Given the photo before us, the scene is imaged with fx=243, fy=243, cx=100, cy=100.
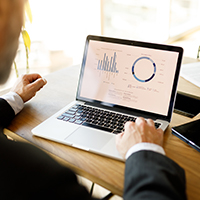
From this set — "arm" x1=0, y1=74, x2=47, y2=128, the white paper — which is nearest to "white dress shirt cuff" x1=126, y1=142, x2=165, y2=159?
"arm" x1=0, y1=74, x2=47, y2=128

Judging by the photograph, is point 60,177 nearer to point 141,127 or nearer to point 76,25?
point 141,127

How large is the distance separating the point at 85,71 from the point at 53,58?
2425 mm

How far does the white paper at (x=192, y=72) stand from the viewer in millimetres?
1282

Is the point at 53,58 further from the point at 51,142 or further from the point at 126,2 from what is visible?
the point at 51,142

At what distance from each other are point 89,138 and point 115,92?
275 millimetres

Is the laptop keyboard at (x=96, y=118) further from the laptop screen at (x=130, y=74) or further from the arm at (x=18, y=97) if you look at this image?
the arm at (x=18, y=97)

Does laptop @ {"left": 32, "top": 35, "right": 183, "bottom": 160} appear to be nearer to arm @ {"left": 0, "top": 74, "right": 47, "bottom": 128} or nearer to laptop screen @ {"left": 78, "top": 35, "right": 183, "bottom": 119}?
laptop screen @ {"left": 78, "top": 35, "right": 183, "bottom": 119}

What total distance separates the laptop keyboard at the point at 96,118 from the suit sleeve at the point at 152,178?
23cm

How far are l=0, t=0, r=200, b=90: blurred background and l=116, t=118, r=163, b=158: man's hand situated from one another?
200 cm

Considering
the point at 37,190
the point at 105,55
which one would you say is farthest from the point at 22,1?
the point at 105,55

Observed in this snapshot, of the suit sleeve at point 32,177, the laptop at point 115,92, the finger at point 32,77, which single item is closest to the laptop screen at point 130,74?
the laptop at point 115,92

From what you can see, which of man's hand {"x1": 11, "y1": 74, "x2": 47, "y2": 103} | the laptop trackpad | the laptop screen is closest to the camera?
the laptop trackpad

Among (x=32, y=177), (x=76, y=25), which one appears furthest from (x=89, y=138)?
(x=76, y=25)

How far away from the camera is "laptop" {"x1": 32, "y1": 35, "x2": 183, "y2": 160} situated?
0.89 m
